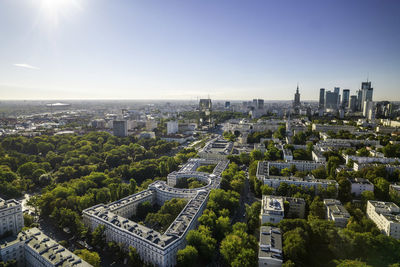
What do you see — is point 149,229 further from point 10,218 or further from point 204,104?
point 204,104

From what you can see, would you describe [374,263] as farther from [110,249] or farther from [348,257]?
[110,249]

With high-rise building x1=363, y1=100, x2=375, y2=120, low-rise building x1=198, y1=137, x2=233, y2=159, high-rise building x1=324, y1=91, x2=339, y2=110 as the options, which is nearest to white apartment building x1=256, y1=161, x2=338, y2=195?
low-rise building x1=198, y1=137, x2=233, y2=159

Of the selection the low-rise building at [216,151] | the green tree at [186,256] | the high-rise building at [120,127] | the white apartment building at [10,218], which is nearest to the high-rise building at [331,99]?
the low-rise building at [216,151]

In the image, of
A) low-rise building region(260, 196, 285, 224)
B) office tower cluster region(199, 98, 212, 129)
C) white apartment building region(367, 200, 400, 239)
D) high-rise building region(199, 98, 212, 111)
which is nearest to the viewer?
white apartment building region(367, 200, 400, 239)

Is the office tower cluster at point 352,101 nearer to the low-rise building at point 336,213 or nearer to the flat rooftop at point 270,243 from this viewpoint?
the low-rise building at point 336,213

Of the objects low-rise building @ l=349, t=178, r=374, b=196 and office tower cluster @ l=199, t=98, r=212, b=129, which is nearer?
low-rise building @ l=349, t=178, r=374, b=196

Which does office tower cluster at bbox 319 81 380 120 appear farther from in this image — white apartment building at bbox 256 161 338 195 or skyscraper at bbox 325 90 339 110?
white apartment building at bbox 256 161 338 195

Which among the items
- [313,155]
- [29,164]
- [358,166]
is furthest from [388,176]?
[29,164]
